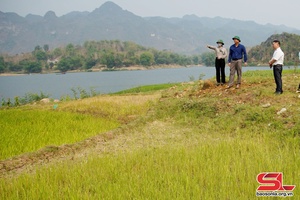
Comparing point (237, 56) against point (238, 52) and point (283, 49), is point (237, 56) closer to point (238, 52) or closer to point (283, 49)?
point (238, 52)

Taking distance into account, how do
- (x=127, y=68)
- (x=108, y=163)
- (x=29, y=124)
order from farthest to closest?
(x=127, y=68) < (x=29, y=124) < (x=108, y=163)

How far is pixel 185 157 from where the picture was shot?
5.21m

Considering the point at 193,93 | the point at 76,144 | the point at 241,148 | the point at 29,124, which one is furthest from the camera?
the point at 193,93

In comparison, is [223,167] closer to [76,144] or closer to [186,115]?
[76,144]

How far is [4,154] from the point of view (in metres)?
6.85

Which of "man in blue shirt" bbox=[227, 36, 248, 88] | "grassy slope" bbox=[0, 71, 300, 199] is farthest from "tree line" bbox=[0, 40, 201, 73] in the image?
"grassy slope" bbox=[0, 71, 300, 199]

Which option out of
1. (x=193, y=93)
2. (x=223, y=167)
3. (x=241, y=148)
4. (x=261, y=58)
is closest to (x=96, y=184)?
(x=223, y=167)

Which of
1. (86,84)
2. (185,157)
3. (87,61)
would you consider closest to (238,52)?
(185,157)

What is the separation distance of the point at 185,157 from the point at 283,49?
73631 mm

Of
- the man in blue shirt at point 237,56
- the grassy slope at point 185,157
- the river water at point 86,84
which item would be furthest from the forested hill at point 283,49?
the grassy slope at point 185,157

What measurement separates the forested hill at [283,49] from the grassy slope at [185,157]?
6320 cm

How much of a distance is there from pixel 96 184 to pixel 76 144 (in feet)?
10.8

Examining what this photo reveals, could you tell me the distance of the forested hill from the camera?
68312mm

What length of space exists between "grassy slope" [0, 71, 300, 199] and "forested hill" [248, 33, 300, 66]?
63.2 metres
